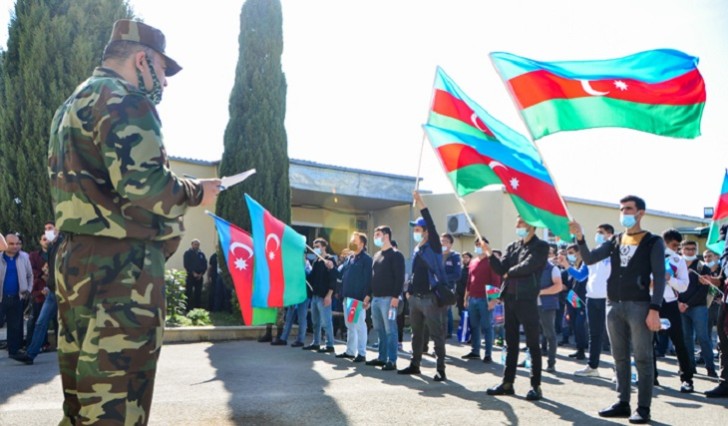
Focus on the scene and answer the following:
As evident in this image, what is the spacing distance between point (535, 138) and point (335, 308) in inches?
365

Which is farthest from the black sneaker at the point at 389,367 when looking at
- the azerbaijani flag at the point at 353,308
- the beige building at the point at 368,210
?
the beige building at the point at 368,210

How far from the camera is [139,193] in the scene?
111 inches

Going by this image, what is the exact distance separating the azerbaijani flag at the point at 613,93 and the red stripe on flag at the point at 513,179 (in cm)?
73

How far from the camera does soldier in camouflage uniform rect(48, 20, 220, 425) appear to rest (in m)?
2.79

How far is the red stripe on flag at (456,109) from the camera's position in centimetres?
782

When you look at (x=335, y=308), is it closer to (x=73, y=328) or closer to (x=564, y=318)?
(x=564, y=318)

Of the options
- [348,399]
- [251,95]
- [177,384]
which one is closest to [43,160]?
[251,95]

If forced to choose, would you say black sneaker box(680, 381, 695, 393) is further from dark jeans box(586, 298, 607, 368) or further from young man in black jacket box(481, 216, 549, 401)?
young man in black jacket box(481, 216, 549, 401)

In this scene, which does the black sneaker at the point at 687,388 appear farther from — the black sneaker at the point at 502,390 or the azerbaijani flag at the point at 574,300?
the azerbaijani flag at the point at 574,300

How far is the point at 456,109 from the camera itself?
26.2ft

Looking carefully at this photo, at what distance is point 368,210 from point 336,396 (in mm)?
16583

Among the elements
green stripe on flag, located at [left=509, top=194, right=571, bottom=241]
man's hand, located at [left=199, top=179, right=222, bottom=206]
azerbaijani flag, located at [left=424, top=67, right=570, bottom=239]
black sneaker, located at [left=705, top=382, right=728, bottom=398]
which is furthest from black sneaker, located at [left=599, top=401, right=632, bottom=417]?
man's hand, located at [left=199, top=179, right=222, bottom=206]

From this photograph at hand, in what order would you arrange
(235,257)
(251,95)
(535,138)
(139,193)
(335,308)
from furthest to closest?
1. (251,95)
2. (335,308)
3. (235,257)
4. (535,138)
5. (139,193)

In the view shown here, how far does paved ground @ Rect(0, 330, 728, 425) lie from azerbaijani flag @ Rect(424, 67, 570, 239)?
205 centimetres
